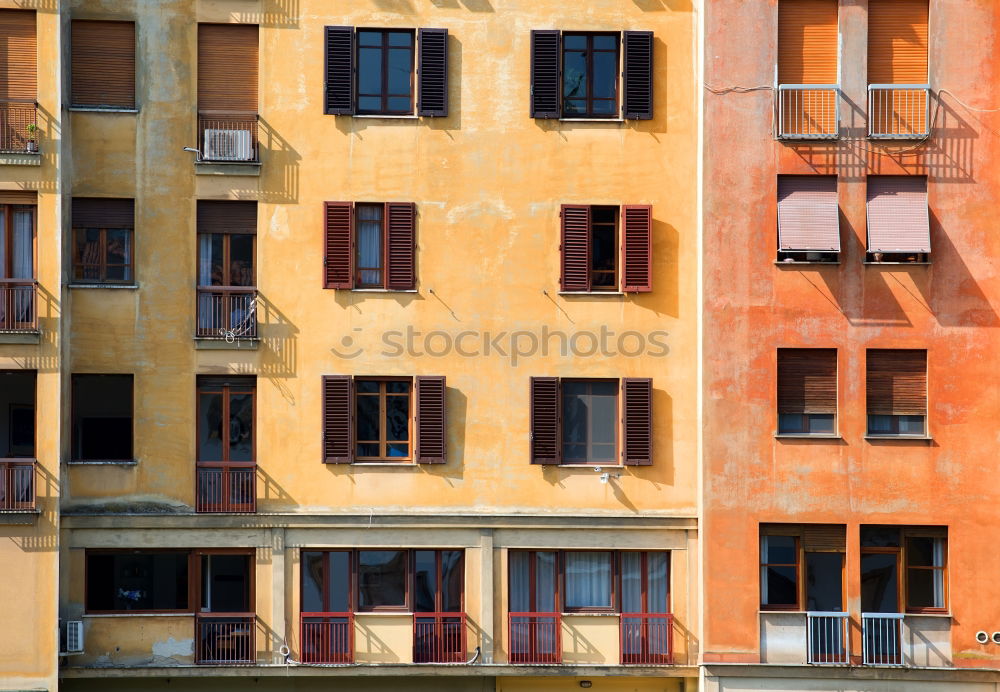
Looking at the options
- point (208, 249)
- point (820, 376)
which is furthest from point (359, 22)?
point (820, 376)

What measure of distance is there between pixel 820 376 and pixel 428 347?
773 cm

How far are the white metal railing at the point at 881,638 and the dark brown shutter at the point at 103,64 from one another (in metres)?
17.6

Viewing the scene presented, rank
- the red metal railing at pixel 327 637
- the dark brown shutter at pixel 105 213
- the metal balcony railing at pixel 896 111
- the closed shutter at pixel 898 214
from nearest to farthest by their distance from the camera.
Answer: the closed shutter at pixel 898 214, the red metal railing at pixel 327 637, the metal balcony railing at pixel 896 111, the dark brown shutter at pixel 105 213

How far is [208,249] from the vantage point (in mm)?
25578

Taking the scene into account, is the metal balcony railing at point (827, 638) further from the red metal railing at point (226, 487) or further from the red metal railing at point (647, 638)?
the red metal railing at point (226, 487)

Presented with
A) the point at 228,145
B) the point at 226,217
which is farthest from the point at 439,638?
the point at 228,145

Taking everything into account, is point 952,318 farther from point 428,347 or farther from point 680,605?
point 428,347

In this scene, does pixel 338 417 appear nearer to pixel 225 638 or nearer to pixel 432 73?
pixel 225 638

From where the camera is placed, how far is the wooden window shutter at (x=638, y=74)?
2572 cm

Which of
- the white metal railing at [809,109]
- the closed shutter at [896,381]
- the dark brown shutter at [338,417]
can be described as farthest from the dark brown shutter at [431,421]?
the white metal railing at [809,109]

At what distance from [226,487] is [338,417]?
2570mm

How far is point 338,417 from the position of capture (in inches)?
997

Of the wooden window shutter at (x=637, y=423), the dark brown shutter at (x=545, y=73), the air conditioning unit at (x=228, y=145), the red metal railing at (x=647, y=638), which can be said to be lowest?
the red metal railing at (x=647, y=638)

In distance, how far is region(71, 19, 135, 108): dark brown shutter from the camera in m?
25.5
